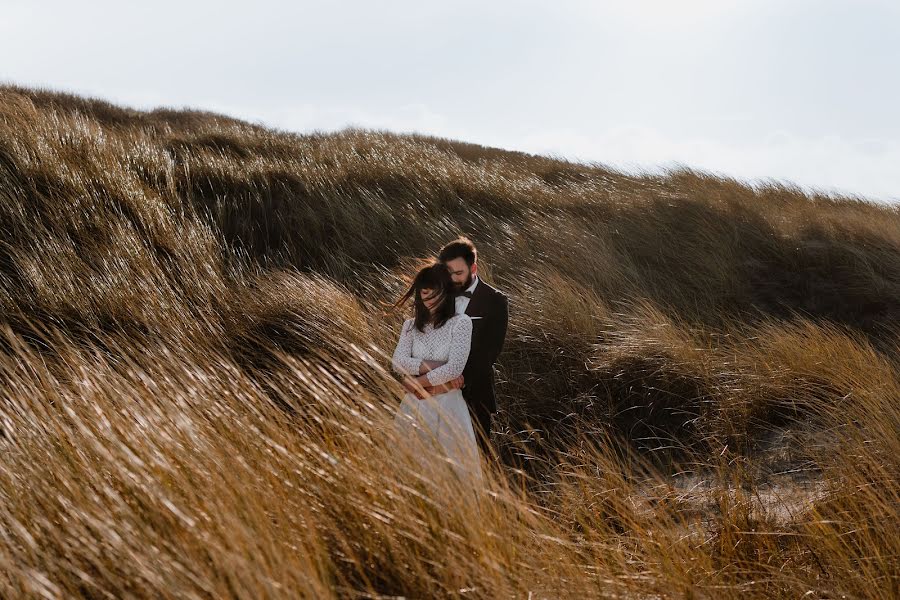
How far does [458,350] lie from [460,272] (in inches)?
14.6

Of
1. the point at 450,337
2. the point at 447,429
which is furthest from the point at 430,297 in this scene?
the point at 447,429

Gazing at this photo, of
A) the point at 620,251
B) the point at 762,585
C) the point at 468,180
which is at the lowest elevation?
the point at 762,585

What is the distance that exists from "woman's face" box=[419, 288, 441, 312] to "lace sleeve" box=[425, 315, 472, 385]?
0.11m

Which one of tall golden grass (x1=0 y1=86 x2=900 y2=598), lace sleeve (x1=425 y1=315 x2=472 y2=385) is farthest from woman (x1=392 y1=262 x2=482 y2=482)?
tall golden grass (x1=0 y1=86 x2=900 y2=598)

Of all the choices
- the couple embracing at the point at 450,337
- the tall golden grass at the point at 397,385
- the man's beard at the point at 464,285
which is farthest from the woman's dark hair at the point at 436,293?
the tall golden grass at the point at 397,385

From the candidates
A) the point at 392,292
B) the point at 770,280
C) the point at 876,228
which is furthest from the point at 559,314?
the point at 876,228

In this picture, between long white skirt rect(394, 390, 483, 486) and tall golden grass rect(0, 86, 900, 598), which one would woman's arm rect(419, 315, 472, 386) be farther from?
tall golden grass rect(0, 86, 900, 598)

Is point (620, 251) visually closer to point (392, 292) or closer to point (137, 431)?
point (392, 292)

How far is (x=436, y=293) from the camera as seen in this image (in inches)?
125

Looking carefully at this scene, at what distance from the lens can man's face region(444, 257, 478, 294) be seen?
333 cm

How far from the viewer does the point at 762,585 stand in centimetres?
248

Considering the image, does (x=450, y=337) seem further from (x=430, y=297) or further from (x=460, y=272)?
(x=460, y=272)

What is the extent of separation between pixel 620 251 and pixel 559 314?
238cm

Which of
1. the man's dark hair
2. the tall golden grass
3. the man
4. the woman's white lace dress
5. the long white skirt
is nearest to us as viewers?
the tall golden grass
